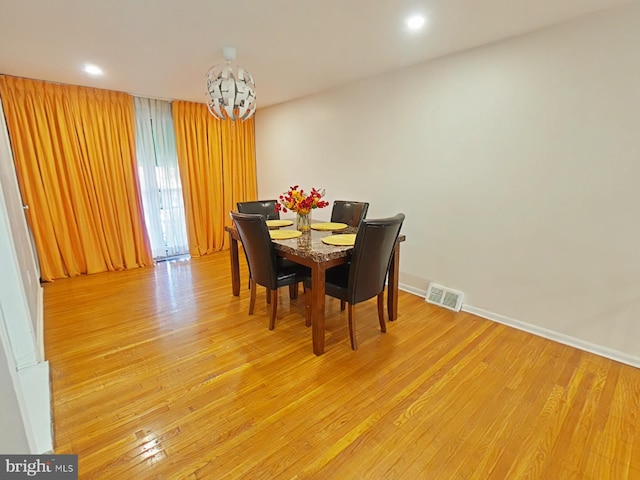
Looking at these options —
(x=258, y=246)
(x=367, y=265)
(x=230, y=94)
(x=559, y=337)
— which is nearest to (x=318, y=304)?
(x=367, y=265)

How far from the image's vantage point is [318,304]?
2.10m

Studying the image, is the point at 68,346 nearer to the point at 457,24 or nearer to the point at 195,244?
the point at 195,244

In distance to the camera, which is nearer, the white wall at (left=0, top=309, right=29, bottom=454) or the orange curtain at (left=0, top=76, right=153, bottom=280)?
the white wall at (left=0, top=309, right=29, bottom=454)

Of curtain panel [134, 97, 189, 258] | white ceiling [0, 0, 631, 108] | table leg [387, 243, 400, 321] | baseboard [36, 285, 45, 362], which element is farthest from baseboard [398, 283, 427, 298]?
curtain panel [134, 97, 189, 258]

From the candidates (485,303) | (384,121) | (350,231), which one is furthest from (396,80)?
(485,303)

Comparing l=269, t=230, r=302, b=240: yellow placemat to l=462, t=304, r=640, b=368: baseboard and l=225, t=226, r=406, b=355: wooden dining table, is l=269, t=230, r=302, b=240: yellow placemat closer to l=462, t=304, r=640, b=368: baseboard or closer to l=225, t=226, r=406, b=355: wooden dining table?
l=225, t=226, r=406, b=355: wooden dining table

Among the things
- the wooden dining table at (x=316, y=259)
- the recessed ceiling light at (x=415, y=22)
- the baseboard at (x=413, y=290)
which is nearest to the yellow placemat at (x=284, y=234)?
the wooden dining table at (x=316, y=259)

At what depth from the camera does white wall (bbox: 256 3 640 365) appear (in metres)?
2.03

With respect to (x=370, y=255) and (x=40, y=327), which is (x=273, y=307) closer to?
(x=370, y=255)

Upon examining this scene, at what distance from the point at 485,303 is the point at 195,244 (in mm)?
4014

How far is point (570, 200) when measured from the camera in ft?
7.28

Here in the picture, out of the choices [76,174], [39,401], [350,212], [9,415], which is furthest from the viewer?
[76,174]

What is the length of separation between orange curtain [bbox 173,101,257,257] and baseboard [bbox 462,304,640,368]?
3.79m

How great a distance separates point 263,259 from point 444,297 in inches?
72.2
